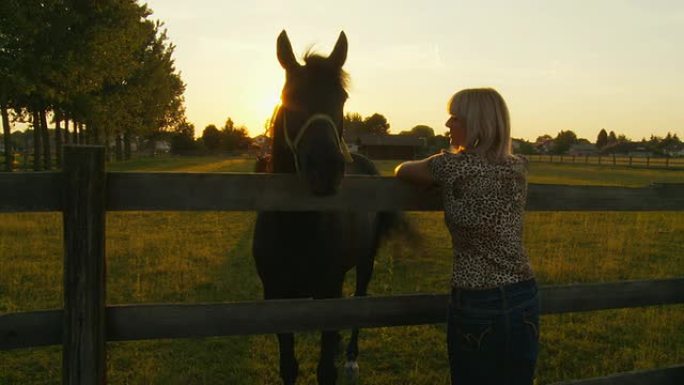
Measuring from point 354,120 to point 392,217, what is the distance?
115 metres

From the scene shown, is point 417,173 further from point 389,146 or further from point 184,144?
point 184,144

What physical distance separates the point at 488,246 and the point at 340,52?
1.78m

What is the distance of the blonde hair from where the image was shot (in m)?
2.67

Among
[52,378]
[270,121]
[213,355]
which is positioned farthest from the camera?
[213,355]

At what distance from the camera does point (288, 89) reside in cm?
368

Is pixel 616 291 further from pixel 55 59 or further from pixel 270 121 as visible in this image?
pixel 55 59

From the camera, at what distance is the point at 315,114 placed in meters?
3.42

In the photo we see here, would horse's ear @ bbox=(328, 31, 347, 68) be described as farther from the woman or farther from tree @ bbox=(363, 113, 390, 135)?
tree @ bbox=(363, 113, 390, 135)

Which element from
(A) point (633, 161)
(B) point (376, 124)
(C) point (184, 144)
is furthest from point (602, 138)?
(C) point (184, 144)

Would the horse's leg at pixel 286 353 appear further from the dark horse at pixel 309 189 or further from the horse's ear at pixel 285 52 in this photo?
→ the horse's ear at pixel 285 52

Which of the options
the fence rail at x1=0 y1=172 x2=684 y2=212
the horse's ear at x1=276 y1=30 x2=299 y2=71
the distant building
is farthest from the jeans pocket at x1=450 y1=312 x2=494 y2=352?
the distant building

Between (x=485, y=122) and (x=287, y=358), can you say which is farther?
(x=287, y=358)

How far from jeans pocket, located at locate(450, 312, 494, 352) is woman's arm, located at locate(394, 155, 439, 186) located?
68cm

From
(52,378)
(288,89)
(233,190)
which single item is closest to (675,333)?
(288,89)
